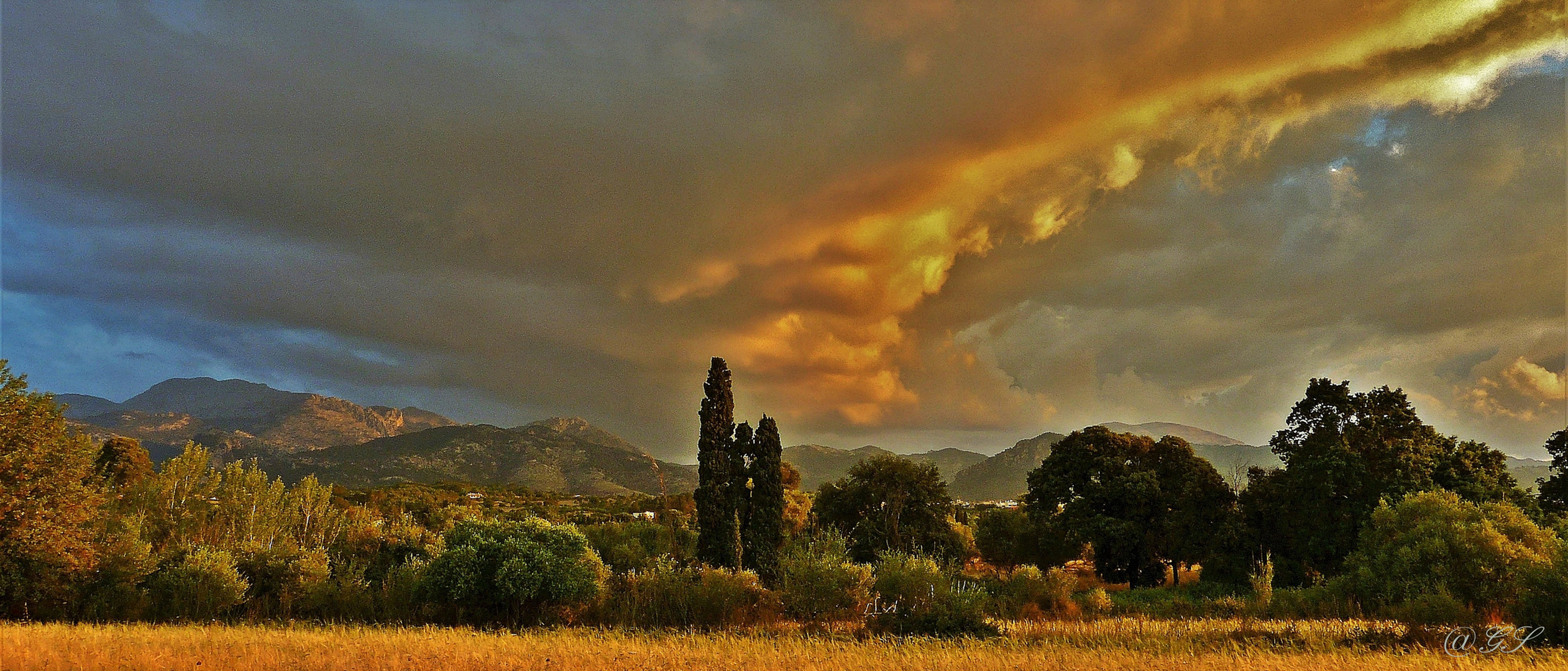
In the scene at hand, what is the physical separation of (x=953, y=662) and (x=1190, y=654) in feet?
18.4

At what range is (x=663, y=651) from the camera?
52.7 ft

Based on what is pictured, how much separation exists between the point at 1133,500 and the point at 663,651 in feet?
112

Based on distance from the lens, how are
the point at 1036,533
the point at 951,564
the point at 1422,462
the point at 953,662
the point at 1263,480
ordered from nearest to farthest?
the point at 953,662, the point at 951,564, the point at 1422,462, the point at 1263,480, the point at 1036,533

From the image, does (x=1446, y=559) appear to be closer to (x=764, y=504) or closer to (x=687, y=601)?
(x=687, y=601)

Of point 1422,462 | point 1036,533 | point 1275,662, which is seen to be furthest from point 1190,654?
point 1036,533

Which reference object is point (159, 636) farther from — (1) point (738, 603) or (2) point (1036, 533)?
(2) point (1036, 533)

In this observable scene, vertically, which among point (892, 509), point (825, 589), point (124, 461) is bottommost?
point (825, 589)

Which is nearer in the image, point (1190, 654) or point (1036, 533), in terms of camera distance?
point (1190, 654)

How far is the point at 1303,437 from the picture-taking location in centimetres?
3609

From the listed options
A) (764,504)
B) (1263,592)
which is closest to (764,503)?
(764,504)

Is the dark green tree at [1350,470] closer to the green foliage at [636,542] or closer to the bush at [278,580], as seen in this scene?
the green foliage at [636,542]

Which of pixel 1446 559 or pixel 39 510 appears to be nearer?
pixel 39 510

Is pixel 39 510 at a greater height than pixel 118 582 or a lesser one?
greater

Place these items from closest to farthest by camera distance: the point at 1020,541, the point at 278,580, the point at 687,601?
the point at 687,601 → the point at 278,580 → the point at 1020,541
